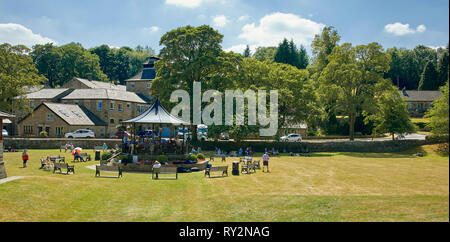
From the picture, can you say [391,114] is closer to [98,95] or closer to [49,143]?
[49,143]

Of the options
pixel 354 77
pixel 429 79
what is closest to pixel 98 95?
pixel 354 77

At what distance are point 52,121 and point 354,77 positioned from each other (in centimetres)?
5019

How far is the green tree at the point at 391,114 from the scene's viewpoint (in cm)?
4772

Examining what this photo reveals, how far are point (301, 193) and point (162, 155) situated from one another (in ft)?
48.1

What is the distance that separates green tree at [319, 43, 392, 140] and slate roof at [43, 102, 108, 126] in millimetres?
40877

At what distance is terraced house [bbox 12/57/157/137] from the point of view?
5656 cm

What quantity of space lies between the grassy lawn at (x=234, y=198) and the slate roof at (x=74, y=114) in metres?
35.2

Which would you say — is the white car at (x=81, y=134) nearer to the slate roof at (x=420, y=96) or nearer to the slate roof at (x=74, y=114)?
the slate roof at (x=74, y=114)

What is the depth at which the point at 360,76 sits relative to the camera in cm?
5109

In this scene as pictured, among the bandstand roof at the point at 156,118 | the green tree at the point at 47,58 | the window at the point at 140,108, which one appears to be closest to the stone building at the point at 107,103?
the window at the point at 140,108

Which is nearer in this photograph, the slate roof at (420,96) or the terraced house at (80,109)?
the terraced house at (80,109)

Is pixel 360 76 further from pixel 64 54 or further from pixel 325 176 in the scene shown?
pixel 64 54

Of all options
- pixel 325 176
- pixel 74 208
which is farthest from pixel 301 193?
pixel 74 208

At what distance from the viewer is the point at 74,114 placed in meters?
59.4
